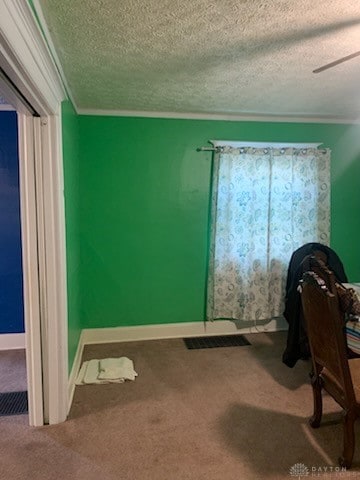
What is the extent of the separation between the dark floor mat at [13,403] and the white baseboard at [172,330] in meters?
0.73

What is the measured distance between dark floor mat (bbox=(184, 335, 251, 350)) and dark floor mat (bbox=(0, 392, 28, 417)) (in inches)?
55.4

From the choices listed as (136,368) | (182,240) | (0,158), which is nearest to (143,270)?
(182,240)

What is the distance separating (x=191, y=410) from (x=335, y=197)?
2.52 m

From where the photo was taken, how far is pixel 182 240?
129 inches

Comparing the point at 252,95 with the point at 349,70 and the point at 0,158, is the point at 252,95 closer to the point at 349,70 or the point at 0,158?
the point at 349,70

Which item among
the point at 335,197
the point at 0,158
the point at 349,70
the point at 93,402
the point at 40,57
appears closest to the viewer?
the point at 40,57

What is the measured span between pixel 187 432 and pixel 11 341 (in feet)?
6.66

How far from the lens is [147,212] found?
126 inches

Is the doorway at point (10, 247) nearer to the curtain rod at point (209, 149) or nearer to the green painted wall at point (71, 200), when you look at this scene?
the green painted wall at point (71, 200)

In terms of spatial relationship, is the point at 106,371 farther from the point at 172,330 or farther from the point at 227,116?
the point at 227,116

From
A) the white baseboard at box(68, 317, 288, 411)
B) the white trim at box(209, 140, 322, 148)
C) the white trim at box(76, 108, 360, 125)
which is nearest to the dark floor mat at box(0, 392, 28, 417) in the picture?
the white baseboard at box(68, 317, 288, 411)

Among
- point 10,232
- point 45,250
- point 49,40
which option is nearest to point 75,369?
A: point 45,250

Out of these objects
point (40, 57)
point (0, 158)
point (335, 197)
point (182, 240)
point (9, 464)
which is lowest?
point (9, 464)

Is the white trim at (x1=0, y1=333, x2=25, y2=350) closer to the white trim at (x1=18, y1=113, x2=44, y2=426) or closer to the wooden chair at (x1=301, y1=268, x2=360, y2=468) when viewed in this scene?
the white trim at (x1=18, y1=113, x2=44, y2=426)
